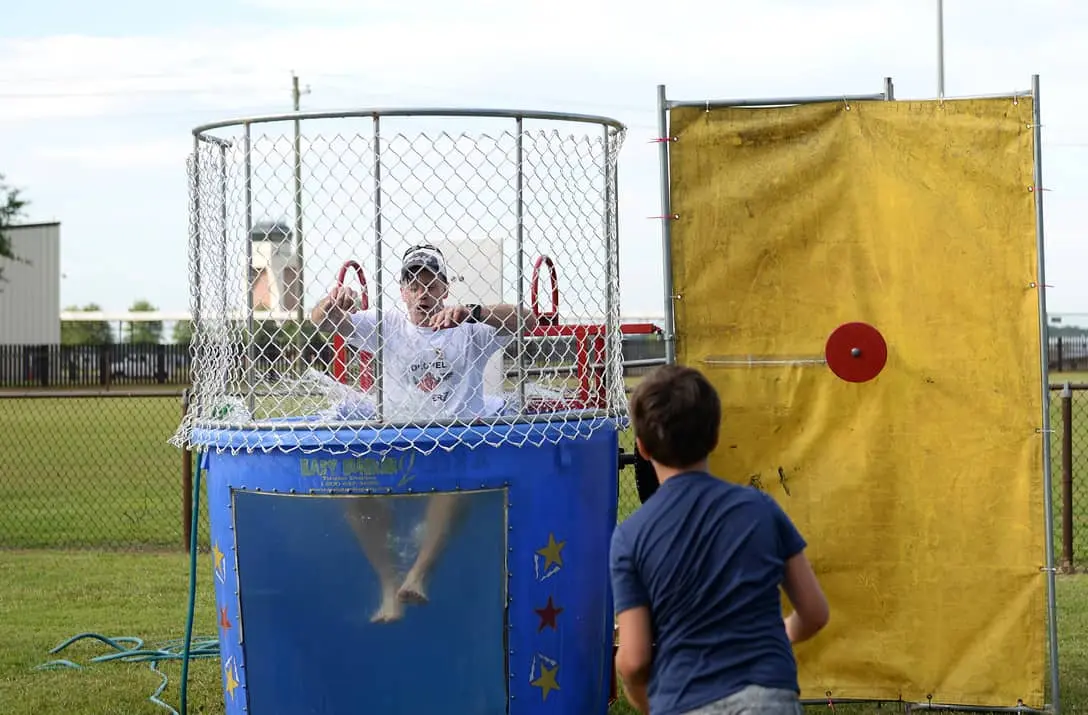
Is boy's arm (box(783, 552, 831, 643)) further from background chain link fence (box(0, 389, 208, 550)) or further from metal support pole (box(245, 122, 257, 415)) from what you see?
background chain link fence (box(0, 389, 208, 550))

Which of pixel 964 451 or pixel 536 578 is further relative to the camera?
pixel 964 451

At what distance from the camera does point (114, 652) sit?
293 inches

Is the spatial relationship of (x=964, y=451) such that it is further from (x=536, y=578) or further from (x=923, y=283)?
(x=536, y=578)

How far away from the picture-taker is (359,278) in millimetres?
5535

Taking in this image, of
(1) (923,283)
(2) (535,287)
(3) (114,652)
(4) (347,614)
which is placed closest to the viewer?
(4) (347,614)

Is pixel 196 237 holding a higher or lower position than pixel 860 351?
higher

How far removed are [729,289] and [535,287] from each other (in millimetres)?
972

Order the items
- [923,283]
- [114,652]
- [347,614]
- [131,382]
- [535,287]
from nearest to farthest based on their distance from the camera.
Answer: [347,614] < [535,287] < [923,283] < [114,652] < [131,382]

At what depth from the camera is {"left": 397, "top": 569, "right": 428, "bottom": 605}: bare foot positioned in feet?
Answer: 16.4

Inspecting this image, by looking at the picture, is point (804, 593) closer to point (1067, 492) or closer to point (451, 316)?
point (451, 316)

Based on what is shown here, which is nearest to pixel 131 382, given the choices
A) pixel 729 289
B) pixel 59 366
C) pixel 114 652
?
pixel 59 366

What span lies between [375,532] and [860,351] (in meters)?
2.27

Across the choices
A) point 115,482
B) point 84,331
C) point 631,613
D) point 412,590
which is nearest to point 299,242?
point 412,590

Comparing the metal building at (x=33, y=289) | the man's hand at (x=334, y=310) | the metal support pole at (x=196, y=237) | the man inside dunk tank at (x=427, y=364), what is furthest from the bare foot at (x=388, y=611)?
the metal building at (x=33, y=289)
